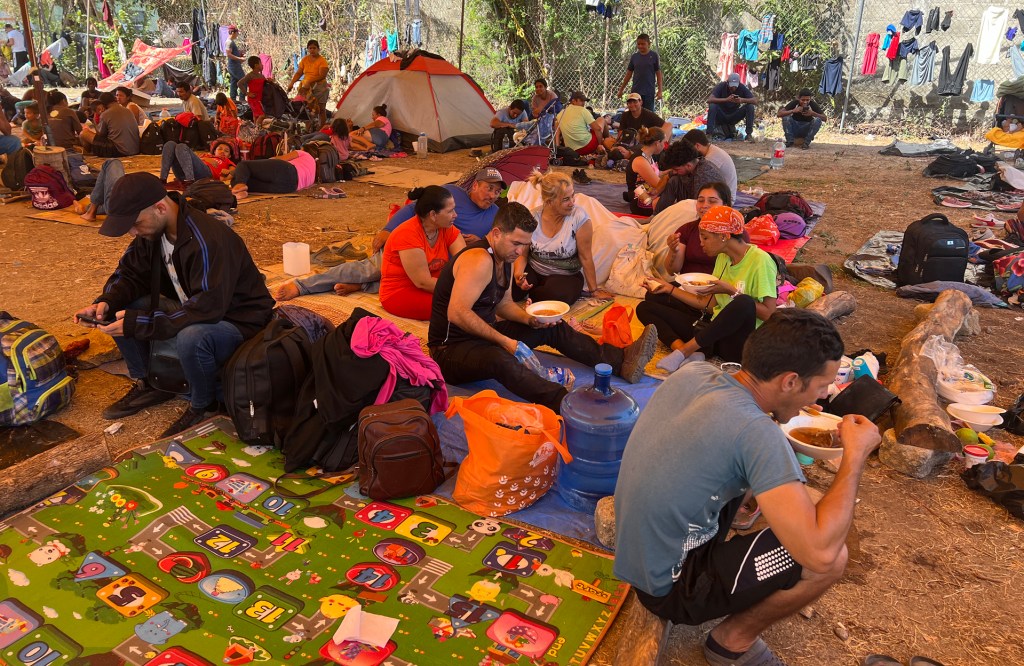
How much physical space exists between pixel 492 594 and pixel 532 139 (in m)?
10.8

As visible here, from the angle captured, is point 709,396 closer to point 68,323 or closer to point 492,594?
point 492,594

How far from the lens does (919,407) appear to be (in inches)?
162

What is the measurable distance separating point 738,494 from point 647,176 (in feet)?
21.8

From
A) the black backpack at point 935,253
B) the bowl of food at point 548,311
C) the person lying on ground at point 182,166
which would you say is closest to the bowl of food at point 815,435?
the bowl of food at point 548,311

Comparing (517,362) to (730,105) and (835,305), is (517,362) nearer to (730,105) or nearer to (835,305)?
(835,305)

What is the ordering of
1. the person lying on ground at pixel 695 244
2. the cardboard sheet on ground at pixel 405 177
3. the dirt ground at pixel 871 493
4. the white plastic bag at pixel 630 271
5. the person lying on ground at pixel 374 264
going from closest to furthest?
the dirt ground at pixel 871 493 → the person lying on ground at pixel 695 244 → the person lying on ground at pixel 374 264 → the white plastic bag at pixel 630 271 → the cardboard sheet on ground at pixel 405 177

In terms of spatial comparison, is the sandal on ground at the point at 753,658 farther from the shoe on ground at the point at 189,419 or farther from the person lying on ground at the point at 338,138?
the person lying on ground at the point at 338,138

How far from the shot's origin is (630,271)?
21.6 feet

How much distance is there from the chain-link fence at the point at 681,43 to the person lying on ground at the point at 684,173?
7980 millimetres

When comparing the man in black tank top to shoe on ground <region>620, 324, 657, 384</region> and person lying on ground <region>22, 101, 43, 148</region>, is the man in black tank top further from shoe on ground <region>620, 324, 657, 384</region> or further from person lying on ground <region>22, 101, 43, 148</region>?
person lying on ground <region>22, 101, 43, 148</region>

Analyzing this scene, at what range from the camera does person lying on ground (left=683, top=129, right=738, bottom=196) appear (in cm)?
728

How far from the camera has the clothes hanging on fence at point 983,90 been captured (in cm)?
1436

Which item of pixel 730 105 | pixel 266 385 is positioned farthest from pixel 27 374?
pixel 730 105

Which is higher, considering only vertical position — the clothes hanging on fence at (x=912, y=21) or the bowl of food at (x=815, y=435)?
the clothes hanging on fence at (x=912, y=21)
